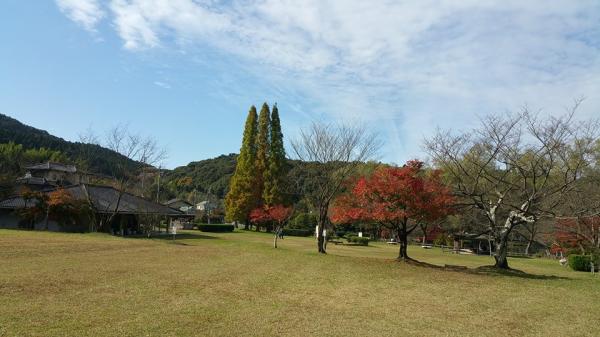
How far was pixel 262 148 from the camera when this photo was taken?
50.0m

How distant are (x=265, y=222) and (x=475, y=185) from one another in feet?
119

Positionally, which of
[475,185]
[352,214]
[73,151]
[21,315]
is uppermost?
Answer: [73,151]

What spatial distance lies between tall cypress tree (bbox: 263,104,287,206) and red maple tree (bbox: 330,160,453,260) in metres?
29.5

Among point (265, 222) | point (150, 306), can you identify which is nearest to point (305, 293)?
point (150, 306)

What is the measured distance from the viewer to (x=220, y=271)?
14086mm

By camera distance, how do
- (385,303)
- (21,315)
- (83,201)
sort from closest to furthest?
(21,315), (385,303), (83,201)

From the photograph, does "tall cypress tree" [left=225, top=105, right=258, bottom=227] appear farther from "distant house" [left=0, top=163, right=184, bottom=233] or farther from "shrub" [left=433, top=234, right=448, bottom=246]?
"shrub" [left=433, top=234, right=448, bottom=246]

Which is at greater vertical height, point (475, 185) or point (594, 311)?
point (475, 185)

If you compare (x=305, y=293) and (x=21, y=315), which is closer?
(x=21, y=315)

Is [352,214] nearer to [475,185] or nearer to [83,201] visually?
[475,185]

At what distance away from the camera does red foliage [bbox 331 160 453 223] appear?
18.5 metres

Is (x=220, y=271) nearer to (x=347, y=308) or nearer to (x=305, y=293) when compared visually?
(x=305, y=293)

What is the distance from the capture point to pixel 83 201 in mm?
31328

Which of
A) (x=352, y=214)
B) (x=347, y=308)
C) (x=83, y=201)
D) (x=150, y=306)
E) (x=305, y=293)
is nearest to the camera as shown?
(x=150, y=306)
